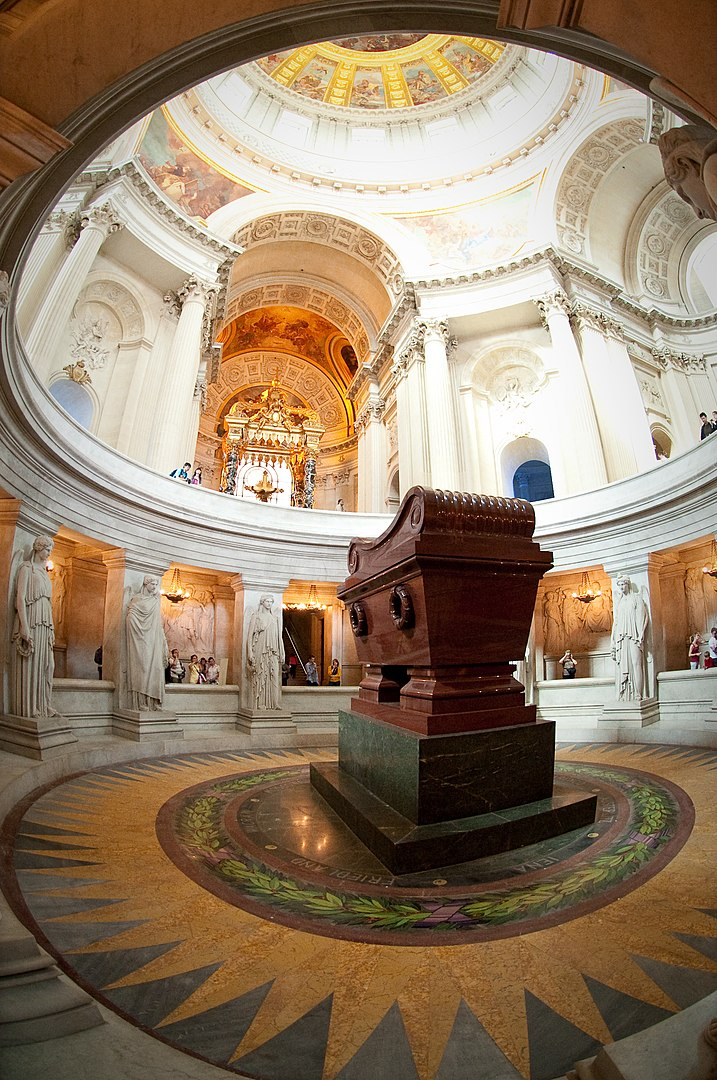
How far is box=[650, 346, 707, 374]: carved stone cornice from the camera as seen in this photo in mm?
16172

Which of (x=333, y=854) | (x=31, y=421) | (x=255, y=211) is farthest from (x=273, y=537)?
(x=255, y=211)

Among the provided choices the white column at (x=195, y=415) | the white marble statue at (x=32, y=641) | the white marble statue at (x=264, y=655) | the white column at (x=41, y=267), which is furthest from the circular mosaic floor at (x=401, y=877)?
the white column at (x=195, y=415)

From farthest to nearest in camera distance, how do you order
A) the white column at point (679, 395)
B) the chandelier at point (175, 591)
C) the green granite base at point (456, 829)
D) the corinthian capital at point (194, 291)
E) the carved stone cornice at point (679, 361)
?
the carved stone cornice at point (679, 361) → the white column at point (679, 395) → the corinthian capital at point (194, 291) → the chandelier at point (175, 591) → the green granite base at point (456, 829)

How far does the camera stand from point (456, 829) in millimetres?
2650

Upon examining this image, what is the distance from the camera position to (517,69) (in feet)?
50.9

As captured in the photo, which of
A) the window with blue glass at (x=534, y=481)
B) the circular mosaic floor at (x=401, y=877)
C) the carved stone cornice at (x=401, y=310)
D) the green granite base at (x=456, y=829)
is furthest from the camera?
the window with blue glass at (x=534, y=481)

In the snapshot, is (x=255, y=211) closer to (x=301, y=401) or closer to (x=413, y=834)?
(x=301, y=401)

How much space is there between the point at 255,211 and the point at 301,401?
9238mm

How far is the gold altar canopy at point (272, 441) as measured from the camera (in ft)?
70.7

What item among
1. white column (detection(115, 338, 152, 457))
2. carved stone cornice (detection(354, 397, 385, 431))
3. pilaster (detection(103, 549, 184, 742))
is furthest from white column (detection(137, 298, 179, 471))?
carved stone cornice (detection(354, 397, 385, 431))

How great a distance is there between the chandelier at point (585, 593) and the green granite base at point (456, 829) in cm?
801

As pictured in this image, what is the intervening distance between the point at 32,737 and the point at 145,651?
8.85 feet

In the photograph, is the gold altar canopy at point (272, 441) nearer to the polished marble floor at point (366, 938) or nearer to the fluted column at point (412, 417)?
the fluted column at point (412, 417)

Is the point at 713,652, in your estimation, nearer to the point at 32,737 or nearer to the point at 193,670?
the point at 193,670
